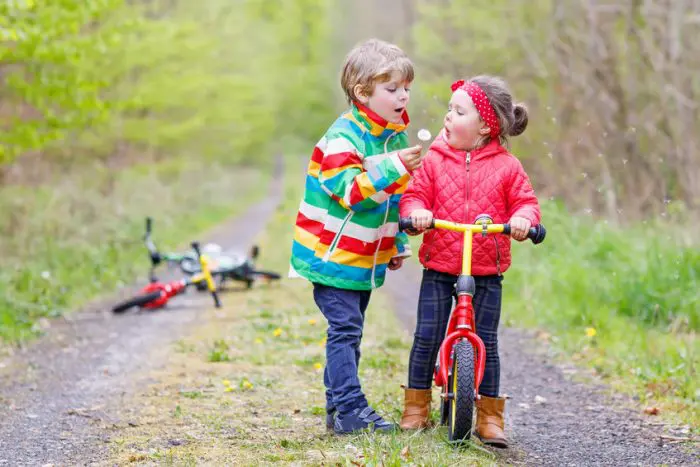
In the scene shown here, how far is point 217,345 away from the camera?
26.4ft

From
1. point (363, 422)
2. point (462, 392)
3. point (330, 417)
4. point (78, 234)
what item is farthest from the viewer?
point (78, 234)

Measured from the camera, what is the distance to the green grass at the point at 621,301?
265 inches

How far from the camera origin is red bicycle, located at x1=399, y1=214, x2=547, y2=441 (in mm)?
4398

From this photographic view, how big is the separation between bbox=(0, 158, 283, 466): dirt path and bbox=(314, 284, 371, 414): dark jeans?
1.30 m

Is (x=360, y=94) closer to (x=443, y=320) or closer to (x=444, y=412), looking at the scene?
(x=443, y=320)

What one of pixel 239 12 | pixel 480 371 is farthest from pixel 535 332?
pixel 239 12

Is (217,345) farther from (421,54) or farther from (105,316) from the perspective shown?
(421,54)

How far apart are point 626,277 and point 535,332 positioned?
3.37 feet

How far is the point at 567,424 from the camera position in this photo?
18.5 feet

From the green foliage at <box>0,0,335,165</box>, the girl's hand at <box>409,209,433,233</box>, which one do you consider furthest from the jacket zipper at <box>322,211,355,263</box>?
the green foliage at <box>0,0,335,165</box>

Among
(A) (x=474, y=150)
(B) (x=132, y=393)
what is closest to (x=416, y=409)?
(A) (x=474, y=150)

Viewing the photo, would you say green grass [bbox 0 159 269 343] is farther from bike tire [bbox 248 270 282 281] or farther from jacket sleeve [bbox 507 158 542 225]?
jacket sleeve [bbox 507 158 542 225]

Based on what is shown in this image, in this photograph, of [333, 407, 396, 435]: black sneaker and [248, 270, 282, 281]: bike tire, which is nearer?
[333, 407, 396, 435]: black sneaker

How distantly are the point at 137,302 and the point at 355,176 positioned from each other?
649 cm
